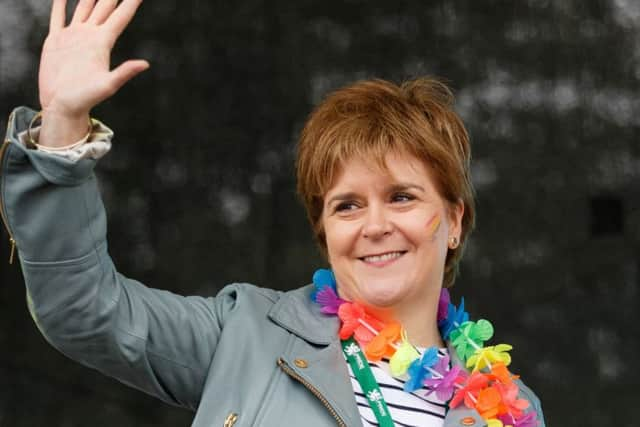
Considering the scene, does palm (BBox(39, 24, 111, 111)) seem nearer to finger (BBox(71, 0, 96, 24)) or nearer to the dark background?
finger (BBox(71, 0, 96, 24))

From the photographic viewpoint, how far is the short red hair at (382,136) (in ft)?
7.28

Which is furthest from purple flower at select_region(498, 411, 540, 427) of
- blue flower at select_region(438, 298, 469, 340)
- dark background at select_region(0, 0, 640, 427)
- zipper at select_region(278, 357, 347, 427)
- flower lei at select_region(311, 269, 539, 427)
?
dark background at select_region(0, 0, 640, 427)

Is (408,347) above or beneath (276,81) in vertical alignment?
beneath

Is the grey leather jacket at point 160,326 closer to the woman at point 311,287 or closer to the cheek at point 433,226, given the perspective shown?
the woman at point 311,287

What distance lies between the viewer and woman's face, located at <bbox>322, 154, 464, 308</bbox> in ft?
7.18

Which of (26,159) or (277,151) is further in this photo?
(277,151)

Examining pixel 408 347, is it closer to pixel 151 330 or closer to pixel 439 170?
pixel 439 170

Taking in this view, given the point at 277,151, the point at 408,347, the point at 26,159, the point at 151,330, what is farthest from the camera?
the point at 277,151

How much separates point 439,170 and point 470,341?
0.37m

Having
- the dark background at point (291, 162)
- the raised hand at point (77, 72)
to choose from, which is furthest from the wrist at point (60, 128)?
the dark background at point (291, 162)

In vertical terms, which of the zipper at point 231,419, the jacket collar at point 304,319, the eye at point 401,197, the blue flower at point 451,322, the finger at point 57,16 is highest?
the finger at point 57,16

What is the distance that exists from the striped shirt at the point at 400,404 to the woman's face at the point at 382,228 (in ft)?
0.50

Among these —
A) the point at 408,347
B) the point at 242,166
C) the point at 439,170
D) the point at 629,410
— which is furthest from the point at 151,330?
the point at 629,410

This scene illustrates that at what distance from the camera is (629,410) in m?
3.77
